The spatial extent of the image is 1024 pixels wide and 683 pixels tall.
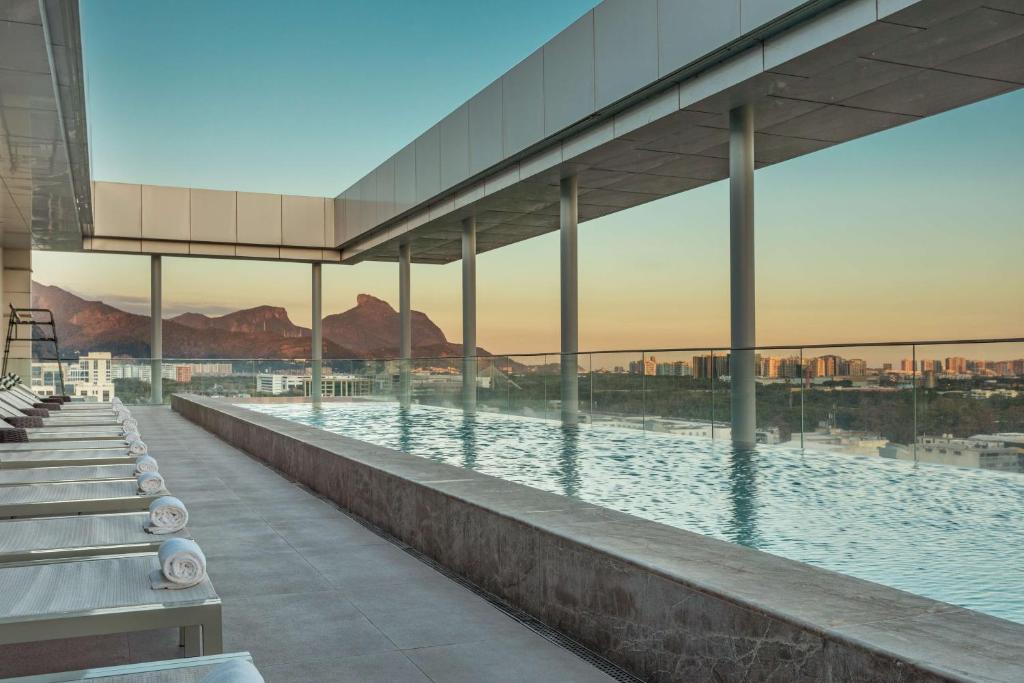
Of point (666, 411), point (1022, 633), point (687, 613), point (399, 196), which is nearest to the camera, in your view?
point (1022, 633)

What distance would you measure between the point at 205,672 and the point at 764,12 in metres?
8.40

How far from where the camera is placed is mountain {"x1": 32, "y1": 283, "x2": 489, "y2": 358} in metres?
31.8

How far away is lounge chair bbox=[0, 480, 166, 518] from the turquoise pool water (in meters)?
2.86

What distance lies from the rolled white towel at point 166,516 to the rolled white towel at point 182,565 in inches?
36.7

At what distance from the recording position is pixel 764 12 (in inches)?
338

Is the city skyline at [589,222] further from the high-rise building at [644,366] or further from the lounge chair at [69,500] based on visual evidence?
the high-rise building at [644,366]

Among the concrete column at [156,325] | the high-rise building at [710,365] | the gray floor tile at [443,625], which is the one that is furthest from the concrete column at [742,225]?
the concrete column at [156,325]

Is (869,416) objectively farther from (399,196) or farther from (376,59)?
(376,59)

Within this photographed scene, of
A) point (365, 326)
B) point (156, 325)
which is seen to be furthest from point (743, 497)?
point (365, 326)

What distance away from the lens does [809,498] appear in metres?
6.00

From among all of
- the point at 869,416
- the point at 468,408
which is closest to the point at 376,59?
the point at 468,408

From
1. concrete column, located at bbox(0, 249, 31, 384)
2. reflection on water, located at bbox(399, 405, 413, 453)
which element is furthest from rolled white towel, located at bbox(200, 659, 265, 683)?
concrete column, located at bbox(0, 249, 31, 384)

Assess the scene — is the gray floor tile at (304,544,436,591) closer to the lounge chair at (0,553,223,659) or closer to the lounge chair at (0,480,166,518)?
the lounge chair at (0,480,166,518)

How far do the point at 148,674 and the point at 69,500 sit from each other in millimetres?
2940
